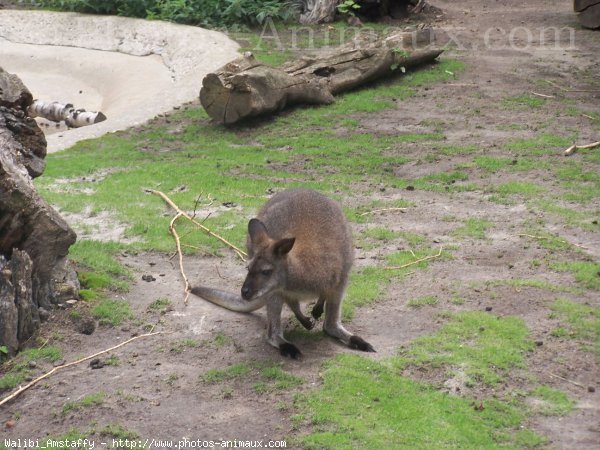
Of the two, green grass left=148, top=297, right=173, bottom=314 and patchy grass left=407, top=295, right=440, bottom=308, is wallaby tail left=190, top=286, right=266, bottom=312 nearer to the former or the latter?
green grass left=148, top=297, right=173, bottom=314

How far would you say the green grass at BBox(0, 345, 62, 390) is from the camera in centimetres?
567

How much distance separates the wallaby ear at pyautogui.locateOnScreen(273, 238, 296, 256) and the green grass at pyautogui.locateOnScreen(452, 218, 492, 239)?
308cm

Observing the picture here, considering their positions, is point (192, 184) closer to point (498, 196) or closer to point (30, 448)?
point (498, 196)

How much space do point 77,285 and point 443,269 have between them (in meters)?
3.09

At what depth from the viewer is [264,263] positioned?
5805mm

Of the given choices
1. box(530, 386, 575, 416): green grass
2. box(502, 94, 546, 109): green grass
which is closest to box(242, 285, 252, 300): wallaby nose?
box(530, 386, 575, 416): green grass

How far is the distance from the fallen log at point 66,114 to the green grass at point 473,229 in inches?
314

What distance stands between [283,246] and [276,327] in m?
0.70

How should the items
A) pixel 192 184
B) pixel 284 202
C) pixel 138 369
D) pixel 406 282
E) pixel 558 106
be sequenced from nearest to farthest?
pixel 138 369 < pixel 284 202 < pixel 406 282 < pixel 192 184 < pixel 558 106

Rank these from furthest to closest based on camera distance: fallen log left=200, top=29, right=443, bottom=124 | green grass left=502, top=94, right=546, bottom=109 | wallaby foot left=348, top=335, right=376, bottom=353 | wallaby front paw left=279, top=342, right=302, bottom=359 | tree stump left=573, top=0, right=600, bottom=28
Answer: tree stump left=573, top=0, right=600, bottom=28, green grass left=502, top=94, right=546, bottom=109, fallen log left=200, top=29, right=443, bottom=124, wallaby foot left=348, top=335, right=376, bottom=353, wallaby front paw left=279, top=342, right=302, bottom=359

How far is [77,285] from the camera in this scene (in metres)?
6.87

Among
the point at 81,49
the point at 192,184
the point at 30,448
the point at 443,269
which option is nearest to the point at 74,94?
the point at 81,49

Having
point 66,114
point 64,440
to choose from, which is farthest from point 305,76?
point 64,440

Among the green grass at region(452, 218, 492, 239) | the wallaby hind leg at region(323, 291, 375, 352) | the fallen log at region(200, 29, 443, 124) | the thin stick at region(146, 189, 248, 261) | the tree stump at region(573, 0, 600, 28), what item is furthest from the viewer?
the tree stump at region(573, 0, 600, 28)
